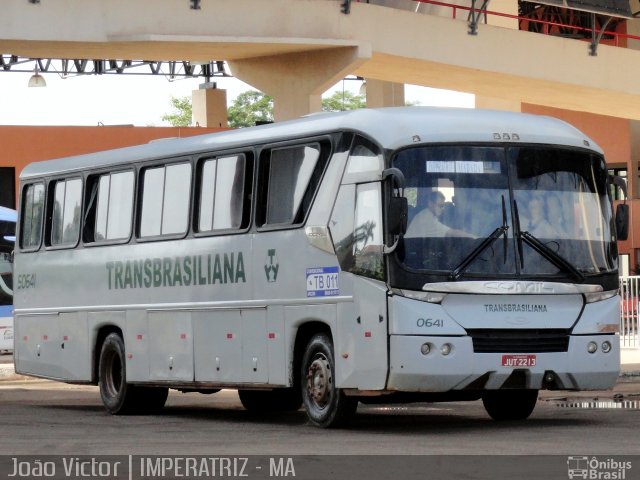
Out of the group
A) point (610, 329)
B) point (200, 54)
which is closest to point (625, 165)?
point (200, 54)

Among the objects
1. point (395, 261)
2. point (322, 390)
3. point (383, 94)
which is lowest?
point (322, 390)

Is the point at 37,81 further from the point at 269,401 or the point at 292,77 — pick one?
the point at 269,401

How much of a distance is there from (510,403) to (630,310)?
16.4 metres

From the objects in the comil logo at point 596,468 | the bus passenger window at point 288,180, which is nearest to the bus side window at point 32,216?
the bus passenger window at point 288,180

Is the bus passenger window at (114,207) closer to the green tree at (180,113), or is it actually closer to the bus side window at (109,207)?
the bus side window at (109,207)

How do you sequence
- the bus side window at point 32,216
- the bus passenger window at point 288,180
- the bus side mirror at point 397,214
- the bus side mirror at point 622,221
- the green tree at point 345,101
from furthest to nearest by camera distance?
1. the green tree at point 345,101
2. the bus side window at point 32,216
3. the bus passenger window at point 288,180
4. the bus side mirror at point 622,221
5. the bus side mirror at point 397,214

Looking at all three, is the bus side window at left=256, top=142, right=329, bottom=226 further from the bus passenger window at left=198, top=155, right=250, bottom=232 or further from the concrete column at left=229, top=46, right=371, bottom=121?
the concrete column at left=229, top=46, right=371, bottom=121

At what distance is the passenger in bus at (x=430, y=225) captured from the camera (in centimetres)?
1548

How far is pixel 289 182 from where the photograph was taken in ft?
55.6

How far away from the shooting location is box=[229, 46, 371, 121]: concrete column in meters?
31.2

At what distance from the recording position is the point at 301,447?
46.3 feet

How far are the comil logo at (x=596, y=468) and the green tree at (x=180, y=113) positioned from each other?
352 ft

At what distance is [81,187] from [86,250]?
2.62 feet

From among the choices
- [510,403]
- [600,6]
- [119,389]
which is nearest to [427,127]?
[510,403]
